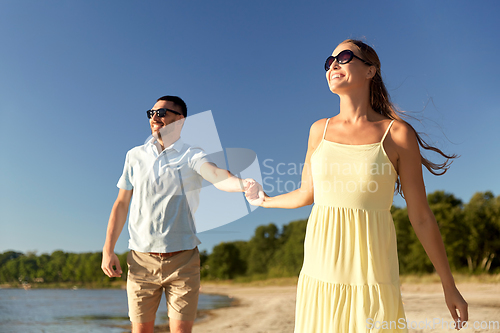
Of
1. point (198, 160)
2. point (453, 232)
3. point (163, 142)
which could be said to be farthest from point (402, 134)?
point (453, 232)

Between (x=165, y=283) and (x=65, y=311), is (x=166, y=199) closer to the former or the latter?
(x=165, y=283)

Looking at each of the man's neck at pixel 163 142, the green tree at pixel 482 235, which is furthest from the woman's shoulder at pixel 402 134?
the green tree at pixel 482 235

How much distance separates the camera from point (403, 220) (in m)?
29.5

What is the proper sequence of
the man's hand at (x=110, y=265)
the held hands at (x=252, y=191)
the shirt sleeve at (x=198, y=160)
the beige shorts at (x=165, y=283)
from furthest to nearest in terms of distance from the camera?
the man's hand at (x=110, y=265) → the shirt sleeve at (x=198, y=160) → the beige shorts at (x=165, y=283) → the held hands at (x=252, y=191)

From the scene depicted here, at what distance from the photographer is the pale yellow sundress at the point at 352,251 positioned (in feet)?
5.51

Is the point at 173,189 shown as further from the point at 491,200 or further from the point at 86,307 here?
the point at 491,200

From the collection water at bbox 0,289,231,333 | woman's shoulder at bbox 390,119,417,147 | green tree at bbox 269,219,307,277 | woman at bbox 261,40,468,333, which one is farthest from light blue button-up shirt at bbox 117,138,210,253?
green tree at bbox 269,219,307,277

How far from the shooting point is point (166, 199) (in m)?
2.89

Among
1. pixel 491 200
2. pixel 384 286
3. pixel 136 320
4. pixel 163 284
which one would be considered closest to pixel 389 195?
pixel 384 286

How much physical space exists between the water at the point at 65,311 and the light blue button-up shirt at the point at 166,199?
13.8 metres

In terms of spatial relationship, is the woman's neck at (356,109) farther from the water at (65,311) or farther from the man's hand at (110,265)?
the water at (65,311)

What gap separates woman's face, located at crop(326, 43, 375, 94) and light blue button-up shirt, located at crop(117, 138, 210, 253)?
4.47 feet

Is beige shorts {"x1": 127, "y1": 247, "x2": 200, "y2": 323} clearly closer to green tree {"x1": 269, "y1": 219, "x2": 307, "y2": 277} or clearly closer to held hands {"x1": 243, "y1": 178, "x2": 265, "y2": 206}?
held hands {"x1": 243, "y1": 178, "x2": 265, "y2": 206}

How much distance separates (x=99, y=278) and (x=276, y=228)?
17.4 m
